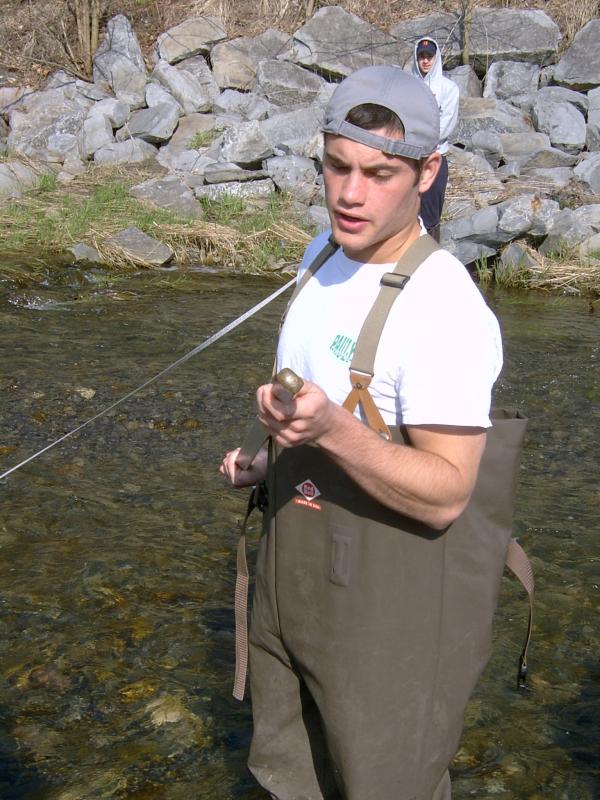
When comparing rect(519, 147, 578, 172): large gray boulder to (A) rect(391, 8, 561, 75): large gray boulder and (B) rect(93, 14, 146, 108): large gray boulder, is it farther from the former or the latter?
(B) rect(93, 14, 146, 108): large gray boulder

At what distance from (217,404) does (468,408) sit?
14.6 ft

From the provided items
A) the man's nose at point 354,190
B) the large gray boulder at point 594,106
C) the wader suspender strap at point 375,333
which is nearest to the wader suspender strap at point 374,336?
the wader suspender strap at point 375,333

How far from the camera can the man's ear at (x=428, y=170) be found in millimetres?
1804

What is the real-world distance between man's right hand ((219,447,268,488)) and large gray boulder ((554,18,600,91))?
44.1ft

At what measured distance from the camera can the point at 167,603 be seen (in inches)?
148

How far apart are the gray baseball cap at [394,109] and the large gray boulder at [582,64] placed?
13.4 m

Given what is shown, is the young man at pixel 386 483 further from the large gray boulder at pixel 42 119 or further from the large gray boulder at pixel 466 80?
the large gray boulder at pixel 466 80

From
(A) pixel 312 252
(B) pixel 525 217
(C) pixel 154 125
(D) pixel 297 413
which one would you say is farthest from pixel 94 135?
(D) pixel 297 413

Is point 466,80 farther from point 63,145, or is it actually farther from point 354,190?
point 354,190

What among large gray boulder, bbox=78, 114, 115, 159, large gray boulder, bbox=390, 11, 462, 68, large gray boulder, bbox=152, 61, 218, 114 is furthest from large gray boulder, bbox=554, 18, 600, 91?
large gray boulder, bbox=78, 114, 115, 159

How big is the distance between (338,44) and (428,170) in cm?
1409

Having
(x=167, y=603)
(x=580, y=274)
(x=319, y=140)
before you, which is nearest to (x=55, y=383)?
(x=167, y=603)

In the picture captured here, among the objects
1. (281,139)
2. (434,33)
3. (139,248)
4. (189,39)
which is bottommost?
(139,248)

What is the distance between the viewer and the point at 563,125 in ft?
41.4
